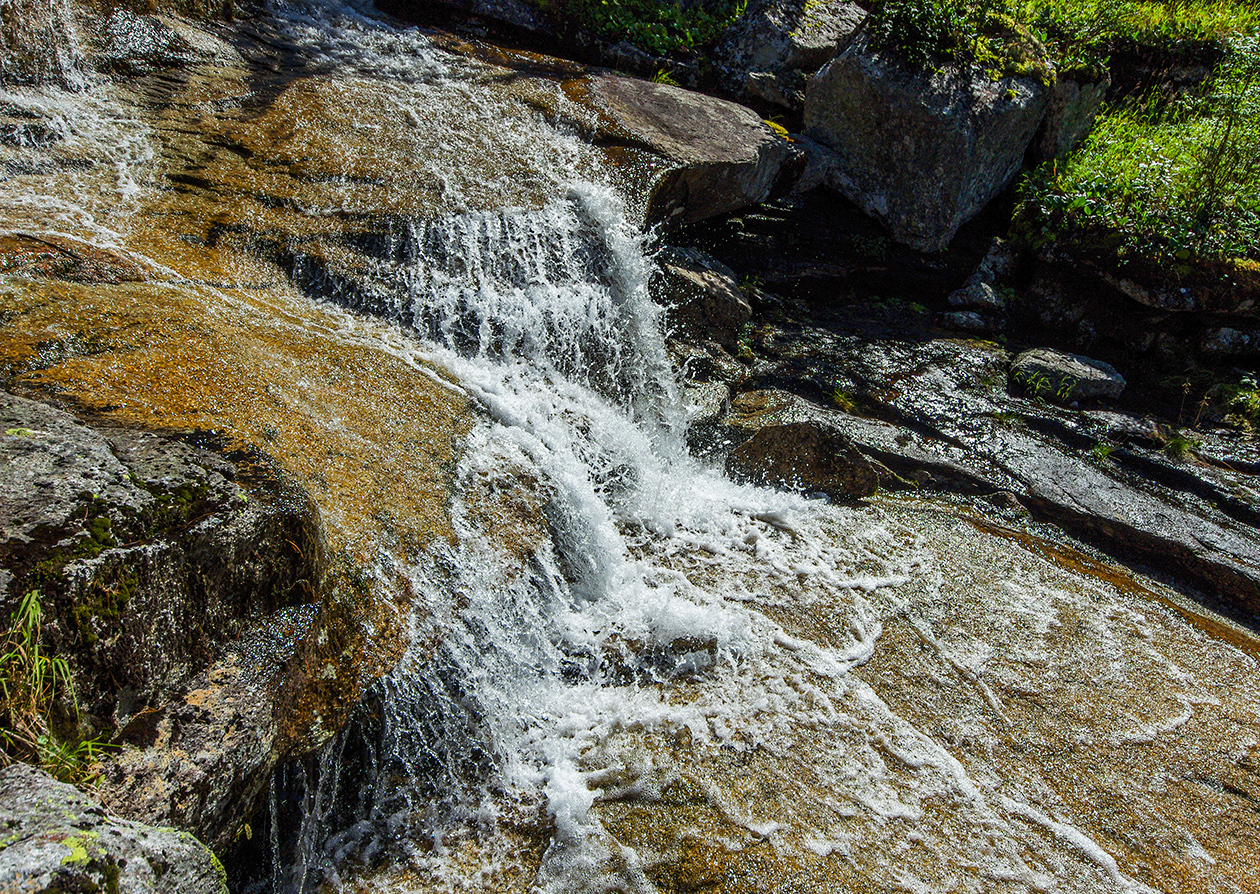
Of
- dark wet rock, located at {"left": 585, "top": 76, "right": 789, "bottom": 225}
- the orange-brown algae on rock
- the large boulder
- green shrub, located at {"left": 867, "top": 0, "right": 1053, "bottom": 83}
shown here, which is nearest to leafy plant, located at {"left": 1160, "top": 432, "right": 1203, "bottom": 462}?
the large boulder

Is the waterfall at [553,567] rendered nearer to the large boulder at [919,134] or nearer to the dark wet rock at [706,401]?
the dark wet rock at [706,401]

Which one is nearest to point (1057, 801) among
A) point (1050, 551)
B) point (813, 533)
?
point (813, 533)

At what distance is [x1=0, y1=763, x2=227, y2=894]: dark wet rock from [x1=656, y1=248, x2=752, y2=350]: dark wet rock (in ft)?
17.9

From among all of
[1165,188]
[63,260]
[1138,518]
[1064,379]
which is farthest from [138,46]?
[1165,188]

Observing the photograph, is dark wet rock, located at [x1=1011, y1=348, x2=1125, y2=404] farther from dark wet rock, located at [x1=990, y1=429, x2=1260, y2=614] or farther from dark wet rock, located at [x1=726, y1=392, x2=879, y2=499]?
dark wet rock, located at [x1=726, y1=392, x2=879, y2=499]

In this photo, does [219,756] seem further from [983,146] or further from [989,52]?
[989,52]

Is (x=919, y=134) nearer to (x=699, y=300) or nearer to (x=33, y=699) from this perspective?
(x=699, y=300)

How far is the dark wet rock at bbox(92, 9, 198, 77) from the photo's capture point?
5.34 meters

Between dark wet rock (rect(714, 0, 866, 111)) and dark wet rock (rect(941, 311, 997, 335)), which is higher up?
dark wet rock (rect(714, 0, 866, 111))

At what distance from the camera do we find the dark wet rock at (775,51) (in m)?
8.87

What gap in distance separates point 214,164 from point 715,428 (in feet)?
14.3

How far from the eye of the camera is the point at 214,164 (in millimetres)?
4902

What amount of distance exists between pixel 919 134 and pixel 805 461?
15.1 ft

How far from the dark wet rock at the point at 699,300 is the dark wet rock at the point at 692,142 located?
1.53 ft
